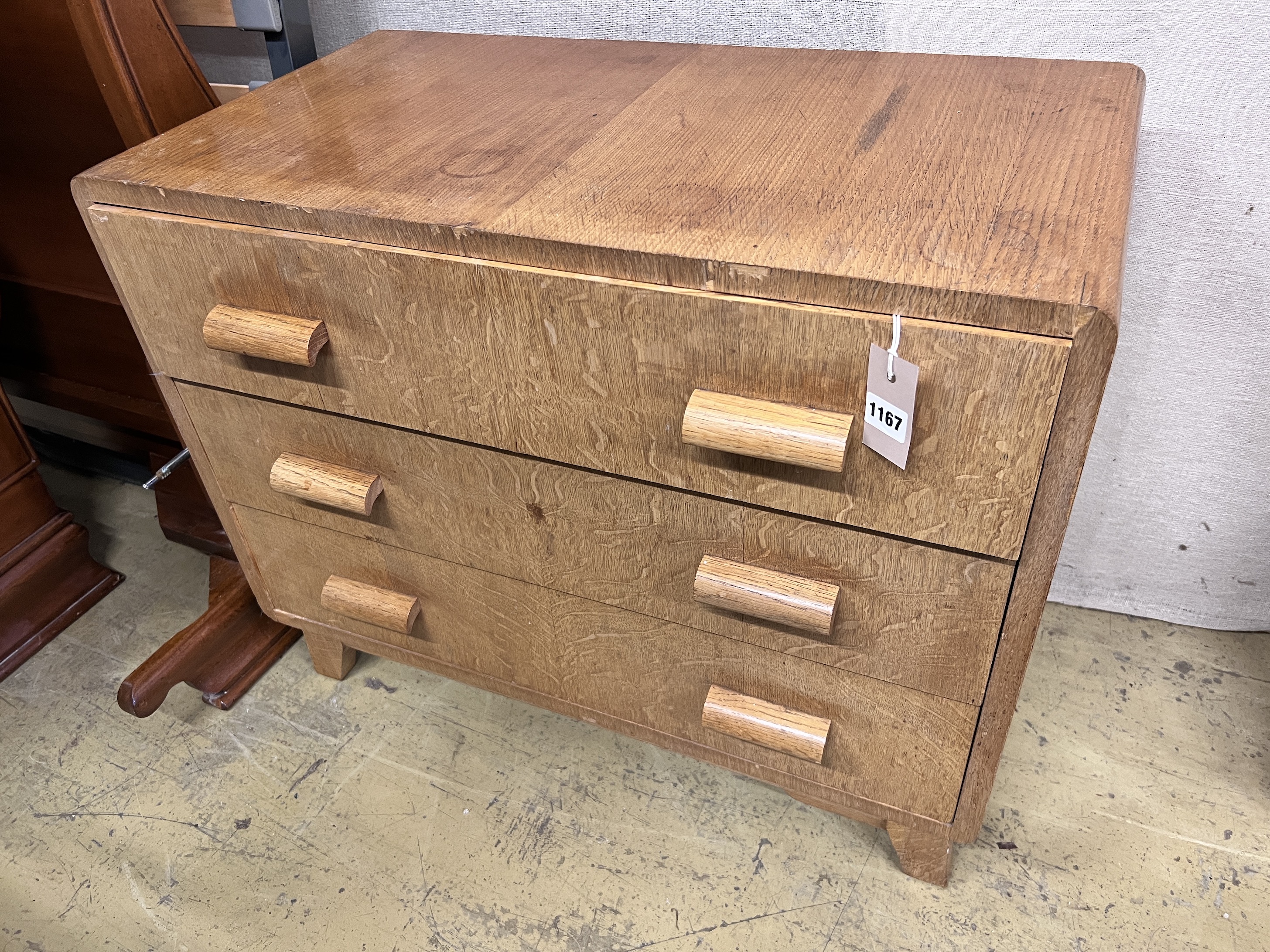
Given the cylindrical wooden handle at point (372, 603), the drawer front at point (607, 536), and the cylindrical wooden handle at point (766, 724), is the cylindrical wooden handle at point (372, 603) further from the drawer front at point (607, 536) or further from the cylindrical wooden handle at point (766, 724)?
the cylindrical wooden handle at point (766, 724)

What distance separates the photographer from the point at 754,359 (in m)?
0.60

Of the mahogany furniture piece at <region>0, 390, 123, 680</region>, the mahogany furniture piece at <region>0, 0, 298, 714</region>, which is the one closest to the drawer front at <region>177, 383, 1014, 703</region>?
the mahogany furniture piece at <region>0, 0, 298, 714</region>

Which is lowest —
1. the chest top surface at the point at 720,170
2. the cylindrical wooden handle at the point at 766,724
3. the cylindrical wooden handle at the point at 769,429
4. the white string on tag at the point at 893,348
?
the cylindrical wooden handle at the point at 766,724

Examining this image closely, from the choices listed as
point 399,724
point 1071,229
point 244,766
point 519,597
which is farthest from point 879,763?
point 244,766

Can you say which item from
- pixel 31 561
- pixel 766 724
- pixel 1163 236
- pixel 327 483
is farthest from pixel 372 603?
pixel 1163 236

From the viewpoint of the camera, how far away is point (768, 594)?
706 mm

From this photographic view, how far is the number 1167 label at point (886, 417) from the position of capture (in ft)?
1.88

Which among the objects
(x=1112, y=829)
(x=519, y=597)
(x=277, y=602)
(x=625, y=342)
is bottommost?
(x=1112, y=829)

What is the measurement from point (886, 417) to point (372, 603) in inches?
23.5

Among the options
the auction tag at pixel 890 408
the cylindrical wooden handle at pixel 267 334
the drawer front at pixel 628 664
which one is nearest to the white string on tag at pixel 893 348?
the auction tag at pixel 890 408

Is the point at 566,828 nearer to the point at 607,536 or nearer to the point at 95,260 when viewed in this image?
the point at 607,536

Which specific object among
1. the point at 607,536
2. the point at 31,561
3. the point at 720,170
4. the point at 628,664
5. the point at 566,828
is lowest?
the point at 566,828

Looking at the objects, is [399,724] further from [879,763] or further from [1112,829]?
[1112,829]

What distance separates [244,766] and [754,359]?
2.85 feet
